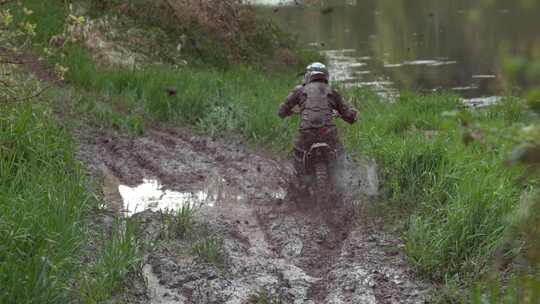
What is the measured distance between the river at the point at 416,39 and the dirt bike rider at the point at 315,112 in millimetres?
5644

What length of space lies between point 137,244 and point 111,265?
0.62 metres

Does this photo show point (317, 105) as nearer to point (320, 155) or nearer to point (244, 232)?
point (320, 155)

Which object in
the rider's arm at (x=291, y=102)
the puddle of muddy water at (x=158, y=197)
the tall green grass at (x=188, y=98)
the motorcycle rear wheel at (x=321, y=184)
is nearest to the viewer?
the motorcycle rear wheel at (x=321, y=184)

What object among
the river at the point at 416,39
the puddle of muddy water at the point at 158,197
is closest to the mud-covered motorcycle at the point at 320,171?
the puddle of muddy water at the point at 158,197

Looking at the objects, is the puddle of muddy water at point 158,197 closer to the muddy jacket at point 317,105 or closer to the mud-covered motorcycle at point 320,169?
the mud-covered motorcycle at point 320,169

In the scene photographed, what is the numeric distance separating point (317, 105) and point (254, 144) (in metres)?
3.14

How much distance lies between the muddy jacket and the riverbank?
70cm

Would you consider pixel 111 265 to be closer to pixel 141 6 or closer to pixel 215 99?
pixel 215 99

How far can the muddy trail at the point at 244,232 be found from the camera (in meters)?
5.88

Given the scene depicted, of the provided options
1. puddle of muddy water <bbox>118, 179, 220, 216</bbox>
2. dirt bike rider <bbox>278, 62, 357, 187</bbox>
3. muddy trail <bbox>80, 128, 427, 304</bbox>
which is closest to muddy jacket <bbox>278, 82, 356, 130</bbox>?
dirt bike rider <bbox>278, 62, 357, 187</bbox>

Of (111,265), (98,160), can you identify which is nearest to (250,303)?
(111,265)

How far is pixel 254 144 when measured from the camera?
1144 cm

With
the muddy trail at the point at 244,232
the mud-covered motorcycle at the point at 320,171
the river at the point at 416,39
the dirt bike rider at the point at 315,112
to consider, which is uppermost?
the river at the point at 416,39

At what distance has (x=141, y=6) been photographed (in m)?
18.2
